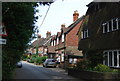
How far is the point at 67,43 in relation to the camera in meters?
36.9

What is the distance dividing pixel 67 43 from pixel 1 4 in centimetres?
2800

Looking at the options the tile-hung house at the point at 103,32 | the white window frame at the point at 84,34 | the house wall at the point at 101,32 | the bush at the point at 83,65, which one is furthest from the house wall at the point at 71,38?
the bush at the point at 83,65

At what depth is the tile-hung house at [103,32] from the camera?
1939 centimetres

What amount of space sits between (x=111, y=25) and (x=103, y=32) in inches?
65.6

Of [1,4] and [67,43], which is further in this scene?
[67,43]

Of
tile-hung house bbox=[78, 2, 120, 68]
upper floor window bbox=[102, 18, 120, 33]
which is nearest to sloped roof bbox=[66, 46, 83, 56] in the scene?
tile-hung house bbox=[78, 2, 120, 68]

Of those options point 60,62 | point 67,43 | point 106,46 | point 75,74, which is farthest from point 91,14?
point 60,62

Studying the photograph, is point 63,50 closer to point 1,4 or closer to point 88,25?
point 88,25

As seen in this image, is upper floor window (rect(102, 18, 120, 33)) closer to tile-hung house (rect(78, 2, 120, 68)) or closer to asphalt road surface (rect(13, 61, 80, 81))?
tile-hung house (rect(78, 2, 120, 68))

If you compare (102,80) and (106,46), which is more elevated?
(106,46)

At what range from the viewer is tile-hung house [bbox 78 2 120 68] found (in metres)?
19.4

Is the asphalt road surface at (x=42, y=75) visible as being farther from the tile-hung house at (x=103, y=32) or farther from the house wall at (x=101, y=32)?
the house wall at (x=101, y=32)

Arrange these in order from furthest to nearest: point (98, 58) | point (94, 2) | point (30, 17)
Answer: point (94, 2)
point (98, 58)
point (30, 17)

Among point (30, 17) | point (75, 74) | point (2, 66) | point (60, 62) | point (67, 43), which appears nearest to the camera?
point (2, 66)
